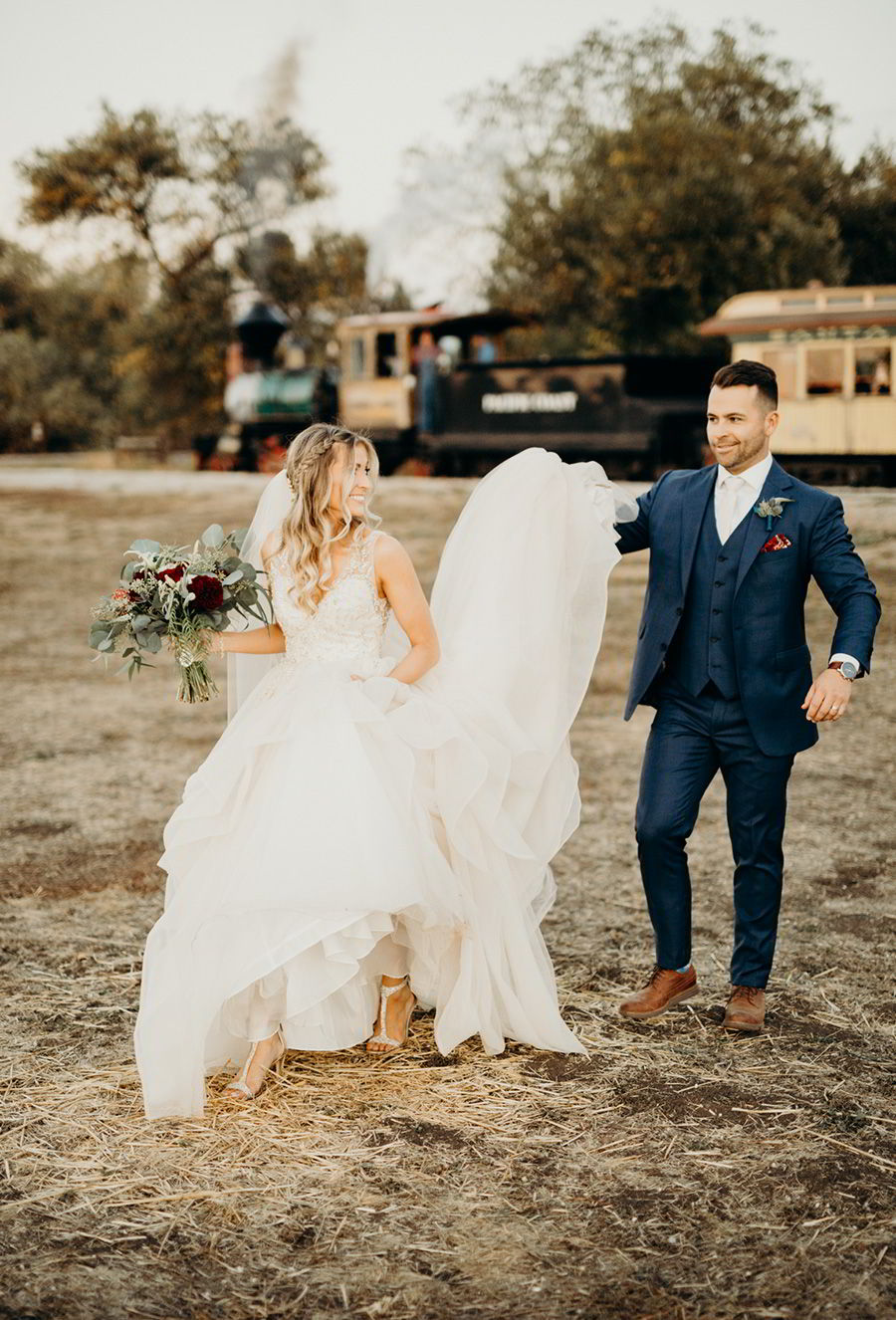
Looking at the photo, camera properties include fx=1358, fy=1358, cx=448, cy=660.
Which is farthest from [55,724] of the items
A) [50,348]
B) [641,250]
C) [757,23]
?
[50,348]

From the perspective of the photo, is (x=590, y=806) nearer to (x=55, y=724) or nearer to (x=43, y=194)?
(x=55, y=724)

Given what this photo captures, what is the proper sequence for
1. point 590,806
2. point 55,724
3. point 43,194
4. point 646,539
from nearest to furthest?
point 646,539
point 590,806
point 55,724
point 43,194

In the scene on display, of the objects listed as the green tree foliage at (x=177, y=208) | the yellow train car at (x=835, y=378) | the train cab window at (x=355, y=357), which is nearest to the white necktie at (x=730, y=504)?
the yellow train car at (x=835, y=378)

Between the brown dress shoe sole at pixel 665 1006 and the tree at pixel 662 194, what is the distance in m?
27.0

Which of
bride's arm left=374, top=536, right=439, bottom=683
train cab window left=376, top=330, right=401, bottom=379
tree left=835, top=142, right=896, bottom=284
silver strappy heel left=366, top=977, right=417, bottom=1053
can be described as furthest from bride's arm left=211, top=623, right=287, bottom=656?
tree left=835, top=142, right=896, bottom=284

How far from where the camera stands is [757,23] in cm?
3238

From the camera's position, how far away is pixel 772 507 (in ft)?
13.8

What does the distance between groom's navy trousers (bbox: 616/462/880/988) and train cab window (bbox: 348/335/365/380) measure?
22830 millimetres

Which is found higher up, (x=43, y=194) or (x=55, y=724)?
(x=43, y=194)

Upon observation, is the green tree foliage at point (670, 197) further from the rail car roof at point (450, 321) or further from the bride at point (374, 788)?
the bride at point (374, 788)

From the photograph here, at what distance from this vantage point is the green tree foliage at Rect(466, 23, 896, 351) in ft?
96.3

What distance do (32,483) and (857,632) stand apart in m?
24.7

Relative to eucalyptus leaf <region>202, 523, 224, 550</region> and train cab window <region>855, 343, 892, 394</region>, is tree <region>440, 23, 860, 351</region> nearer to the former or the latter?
train cab window <region>855, 343, 892, 394</region>

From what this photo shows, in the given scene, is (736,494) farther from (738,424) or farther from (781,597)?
(781,597)
